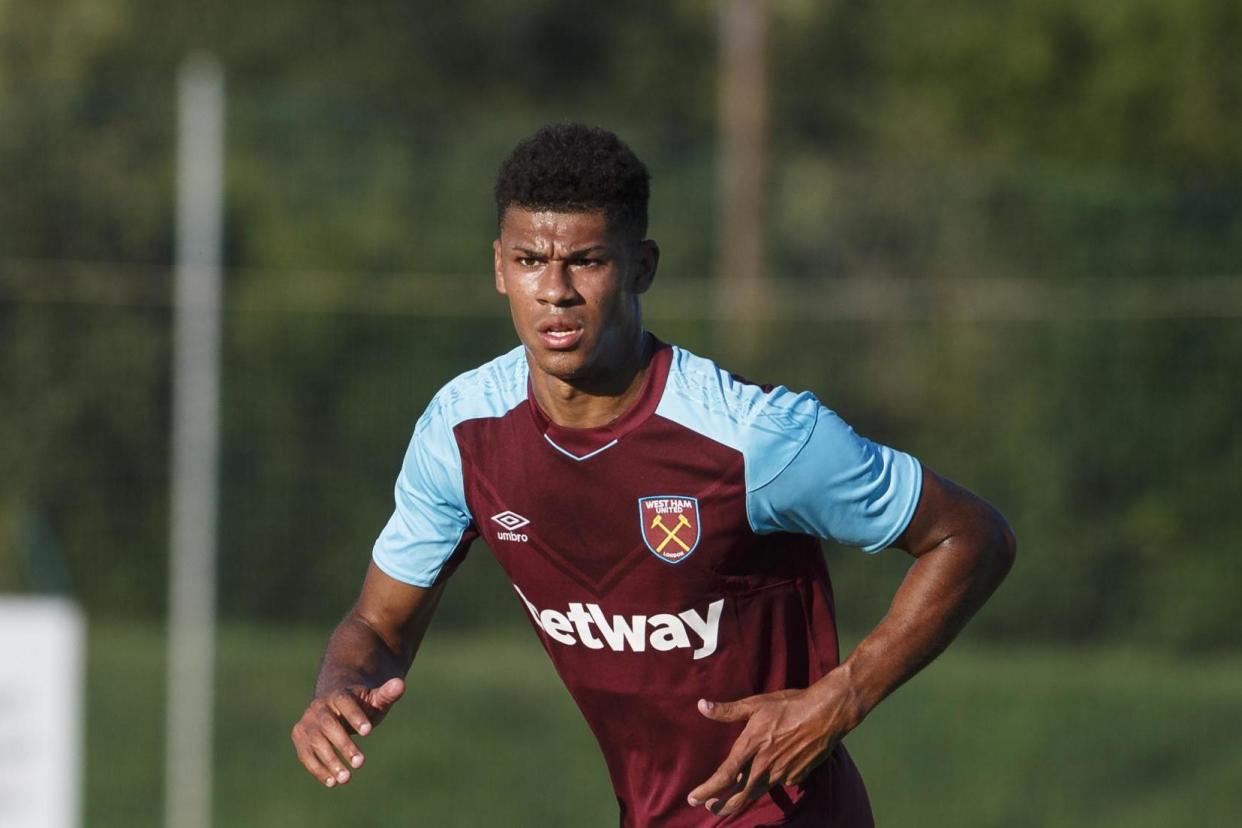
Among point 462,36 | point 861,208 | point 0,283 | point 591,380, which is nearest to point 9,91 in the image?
point 0,283

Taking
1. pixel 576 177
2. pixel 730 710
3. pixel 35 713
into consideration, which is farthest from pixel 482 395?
pixel 35 713

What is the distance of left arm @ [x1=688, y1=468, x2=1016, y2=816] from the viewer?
178 inches

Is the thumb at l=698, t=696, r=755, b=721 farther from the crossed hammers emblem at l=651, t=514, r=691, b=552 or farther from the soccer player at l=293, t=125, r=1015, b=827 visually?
the crossed hammers emblem at l=651, t=514, r=691, b=552

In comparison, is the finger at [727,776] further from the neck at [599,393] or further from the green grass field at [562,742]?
the green grass field at [562,742]

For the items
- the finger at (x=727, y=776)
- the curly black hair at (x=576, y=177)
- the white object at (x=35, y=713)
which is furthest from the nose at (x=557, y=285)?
the white object at (x=35, y=713)

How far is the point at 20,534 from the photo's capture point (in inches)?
475

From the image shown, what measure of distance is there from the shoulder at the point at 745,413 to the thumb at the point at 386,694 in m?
0.83

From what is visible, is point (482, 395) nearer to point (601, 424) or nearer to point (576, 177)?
point (601, 424)

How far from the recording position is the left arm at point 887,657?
4512mm

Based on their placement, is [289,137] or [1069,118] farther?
[1069,118]

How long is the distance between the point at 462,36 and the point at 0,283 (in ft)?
54.3

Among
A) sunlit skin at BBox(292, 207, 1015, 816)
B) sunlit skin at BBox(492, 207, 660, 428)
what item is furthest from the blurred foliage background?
sunlit skin at BBox(492, 207, 660, 428)

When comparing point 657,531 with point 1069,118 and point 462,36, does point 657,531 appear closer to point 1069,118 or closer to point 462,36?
point 1069,118

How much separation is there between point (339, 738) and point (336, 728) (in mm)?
34
